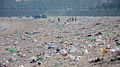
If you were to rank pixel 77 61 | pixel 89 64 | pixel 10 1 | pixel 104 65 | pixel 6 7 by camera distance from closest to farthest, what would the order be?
pixel 104 65, pixel 89 64, pixel 77 61, pixel 6 7, pixel 10 1

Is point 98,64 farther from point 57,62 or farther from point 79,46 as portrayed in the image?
point 79,46

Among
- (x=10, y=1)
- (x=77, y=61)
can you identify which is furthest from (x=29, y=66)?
(x=10, y=1)

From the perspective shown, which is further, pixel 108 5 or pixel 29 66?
pixel 108 5

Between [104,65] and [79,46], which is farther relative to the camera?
[79,46]

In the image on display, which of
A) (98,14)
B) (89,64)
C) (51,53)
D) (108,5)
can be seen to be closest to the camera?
(89,64)

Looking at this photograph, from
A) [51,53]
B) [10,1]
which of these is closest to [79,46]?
[51,53]

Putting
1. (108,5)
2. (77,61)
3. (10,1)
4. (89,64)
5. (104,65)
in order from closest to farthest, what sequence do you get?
(104,65) → (89,64) → (77,61) → (108,5) → (10,1)

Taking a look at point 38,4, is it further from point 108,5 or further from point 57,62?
point 57,62

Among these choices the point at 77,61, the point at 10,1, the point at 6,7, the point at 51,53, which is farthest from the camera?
the point at 10,1
